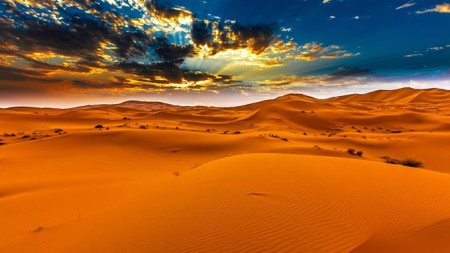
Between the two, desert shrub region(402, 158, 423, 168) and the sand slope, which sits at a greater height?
the sand slope

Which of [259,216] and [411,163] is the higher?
[259,216]

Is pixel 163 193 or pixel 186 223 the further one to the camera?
pixel 163 193

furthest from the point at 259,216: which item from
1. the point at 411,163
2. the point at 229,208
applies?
the point at 411,163

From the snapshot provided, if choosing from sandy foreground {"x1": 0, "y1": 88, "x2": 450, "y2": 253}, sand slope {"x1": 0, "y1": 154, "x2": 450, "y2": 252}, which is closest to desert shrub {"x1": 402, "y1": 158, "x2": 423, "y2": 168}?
sandy foreground {"x1": 0, "y1": 88, "x2": 450, "y2": 253}

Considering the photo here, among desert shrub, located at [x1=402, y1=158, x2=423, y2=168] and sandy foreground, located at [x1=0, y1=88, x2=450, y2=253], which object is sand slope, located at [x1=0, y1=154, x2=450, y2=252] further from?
desert shrub, located at [x1=402, y1=158, x2=423, y2=168]

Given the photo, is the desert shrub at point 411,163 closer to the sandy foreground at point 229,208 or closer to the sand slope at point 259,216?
the sandy foreground at point 229,208

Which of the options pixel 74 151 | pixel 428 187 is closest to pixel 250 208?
pixel 428 187

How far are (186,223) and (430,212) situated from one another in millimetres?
4872

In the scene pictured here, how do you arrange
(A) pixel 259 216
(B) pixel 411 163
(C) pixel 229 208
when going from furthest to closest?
(B) pixel 411 163, (C) pixel 229 208, (A) pixel 259 216

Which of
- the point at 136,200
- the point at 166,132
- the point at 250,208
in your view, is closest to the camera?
the point at 250,208

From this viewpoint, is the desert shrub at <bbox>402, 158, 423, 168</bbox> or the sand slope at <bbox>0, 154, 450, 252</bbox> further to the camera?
the desert shrub at <bbox>402, 158, 423, 168</bbox>

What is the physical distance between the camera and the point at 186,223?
466cm

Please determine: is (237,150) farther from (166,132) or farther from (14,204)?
(14,204)

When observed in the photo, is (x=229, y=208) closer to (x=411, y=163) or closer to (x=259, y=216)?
(x=259, y=216)
